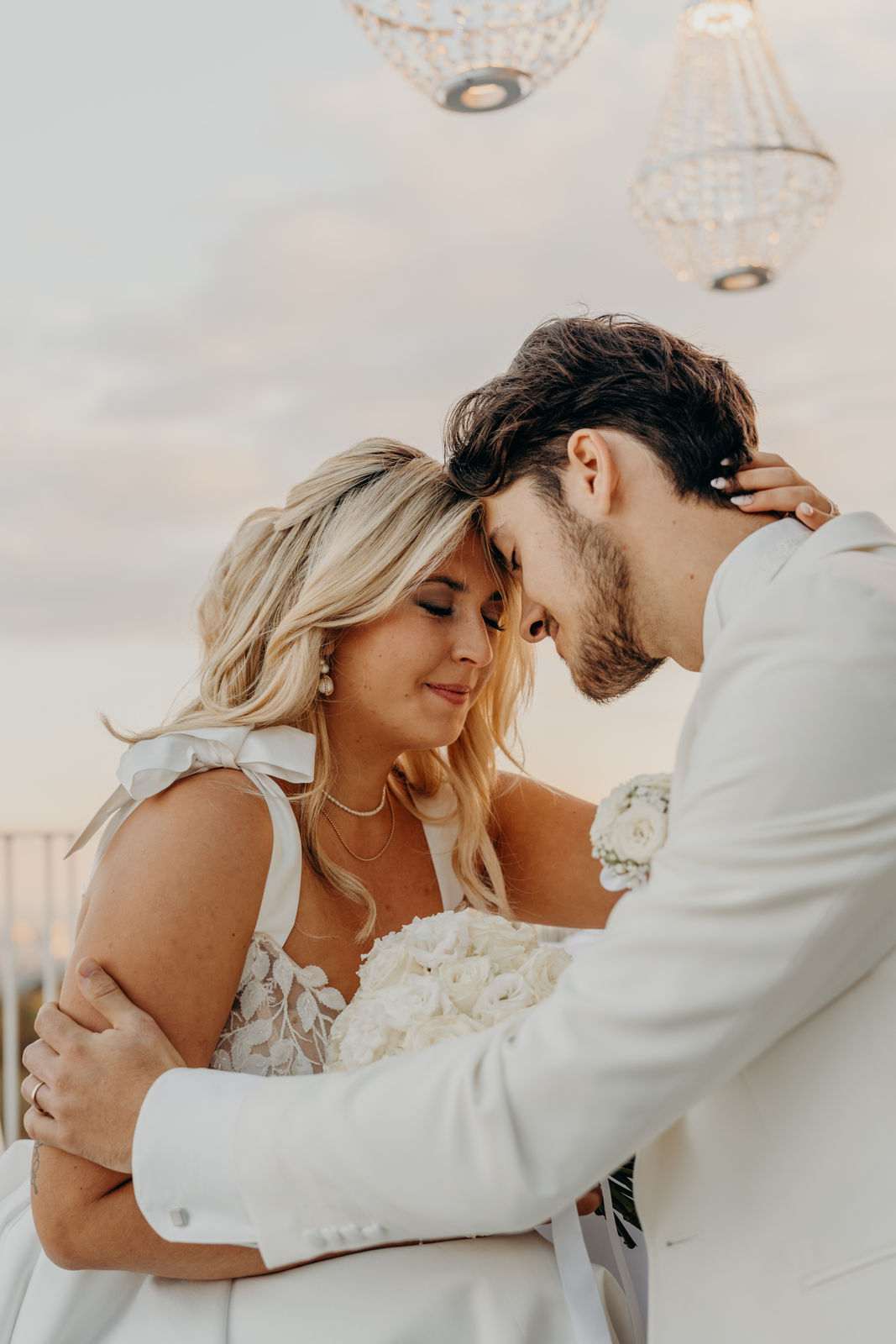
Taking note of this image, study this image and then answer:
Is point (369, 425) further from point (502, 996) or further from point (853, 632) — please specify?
point (853, 632)

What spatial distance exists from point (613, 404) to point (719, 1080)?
1145mm

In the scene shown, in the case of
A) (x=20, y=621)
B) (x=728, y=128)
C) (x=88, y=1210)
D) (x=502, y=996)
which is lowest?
(x=20, y=621)

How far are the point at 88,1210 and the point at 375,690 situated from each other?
1090 millimetres

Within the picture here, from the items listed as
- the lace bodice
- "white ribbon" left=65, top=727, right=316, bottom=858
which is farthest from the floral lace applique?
"white ribbon" left=65, top=727, right=316, bottom=858

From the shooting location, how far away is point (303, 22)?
5223 millimetres

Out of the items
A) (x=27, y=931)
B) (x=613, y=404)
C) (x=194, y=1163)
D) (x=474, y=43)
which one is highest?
(x=474, y=43)

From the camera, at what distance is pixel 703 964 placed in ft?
3.84

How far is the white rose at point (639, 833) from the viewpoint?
1.46 meters

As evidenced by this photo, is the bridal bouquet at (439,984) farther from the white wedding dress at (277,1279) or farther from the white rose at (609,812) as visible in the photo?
the white rose at (609,812)

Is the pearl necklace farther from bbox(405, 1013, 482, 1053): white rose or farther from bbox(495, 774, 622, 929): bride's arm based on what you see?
bbox(405, 1013, 482, 1053): white rose

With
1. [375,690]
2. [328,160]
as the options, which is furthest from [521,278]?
[375,690]

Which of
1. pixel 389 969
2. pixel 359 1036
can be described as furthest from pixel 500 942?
pixel 359 1036

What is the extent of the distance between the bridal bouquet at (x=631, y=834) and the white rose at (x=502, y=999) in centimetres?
42

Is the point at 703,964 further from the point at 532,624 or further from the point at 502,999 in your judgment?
the point at 532,624
